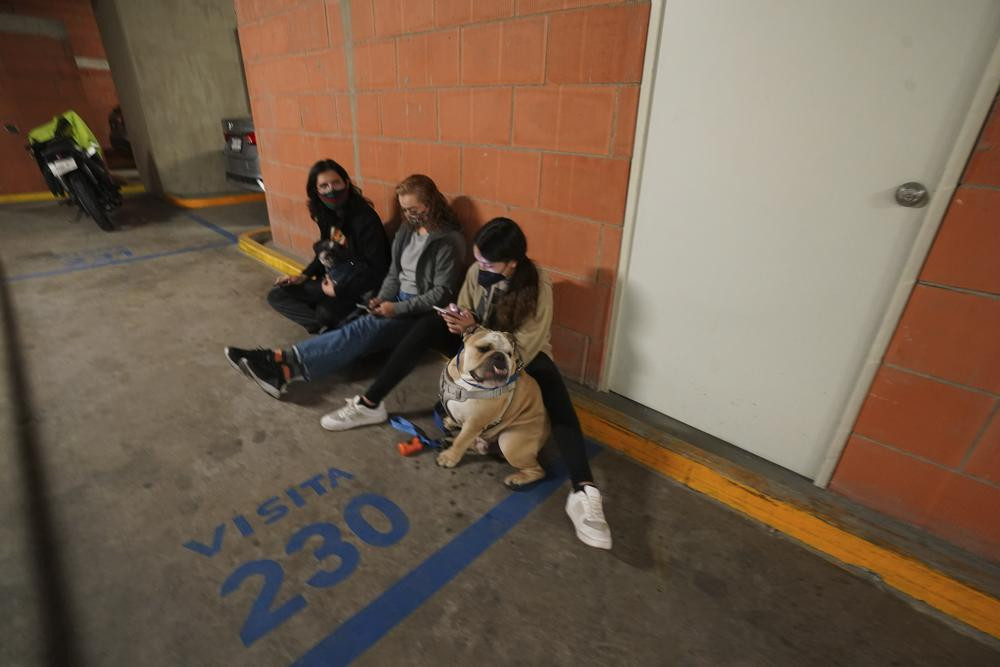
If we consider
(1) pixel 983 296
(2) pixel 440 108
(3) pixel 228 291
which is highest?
(2) pixel 440 108

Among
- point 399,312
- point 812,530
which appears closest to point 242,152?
point 399,312

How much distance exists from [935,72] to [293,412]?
280cm

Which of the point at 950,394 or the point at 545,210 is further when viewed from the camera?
the point at 545,210

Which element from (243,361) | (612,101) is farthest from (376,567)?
(612,101)

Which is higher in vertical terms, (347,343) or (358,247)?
(358,247)

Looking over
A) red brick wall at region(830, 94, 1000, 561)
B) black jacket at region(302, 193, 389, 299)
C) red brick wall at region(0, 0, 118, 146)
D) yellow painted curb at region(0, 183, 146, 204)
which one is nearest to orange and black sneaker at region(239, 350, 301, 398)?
black jacket at region(302, 193, 389, 299)

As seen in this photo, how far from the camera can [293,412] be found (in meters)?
2.44

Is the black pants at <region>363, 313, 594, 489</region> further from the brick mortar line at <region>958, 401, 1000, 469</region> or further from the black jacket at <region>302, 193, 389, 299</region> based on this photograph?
the brick mortar line at <region>958, 401, 1000, 469</region>

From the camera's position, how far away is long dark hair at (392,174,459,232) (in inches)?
98.0

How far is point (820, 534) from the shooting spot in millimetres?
1722

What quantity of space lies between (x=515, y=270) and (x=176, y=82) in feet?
25.8

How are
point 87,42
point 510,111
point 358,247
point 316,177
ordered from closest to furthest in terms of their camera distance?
point 510,111 < point 316,177 < point 358,247 < point 87,42

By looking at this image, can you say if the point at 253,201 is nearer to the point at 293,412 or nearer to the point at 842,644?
the point at 293,412

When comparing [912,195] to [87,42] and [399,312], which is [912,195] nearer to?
[399,312]
